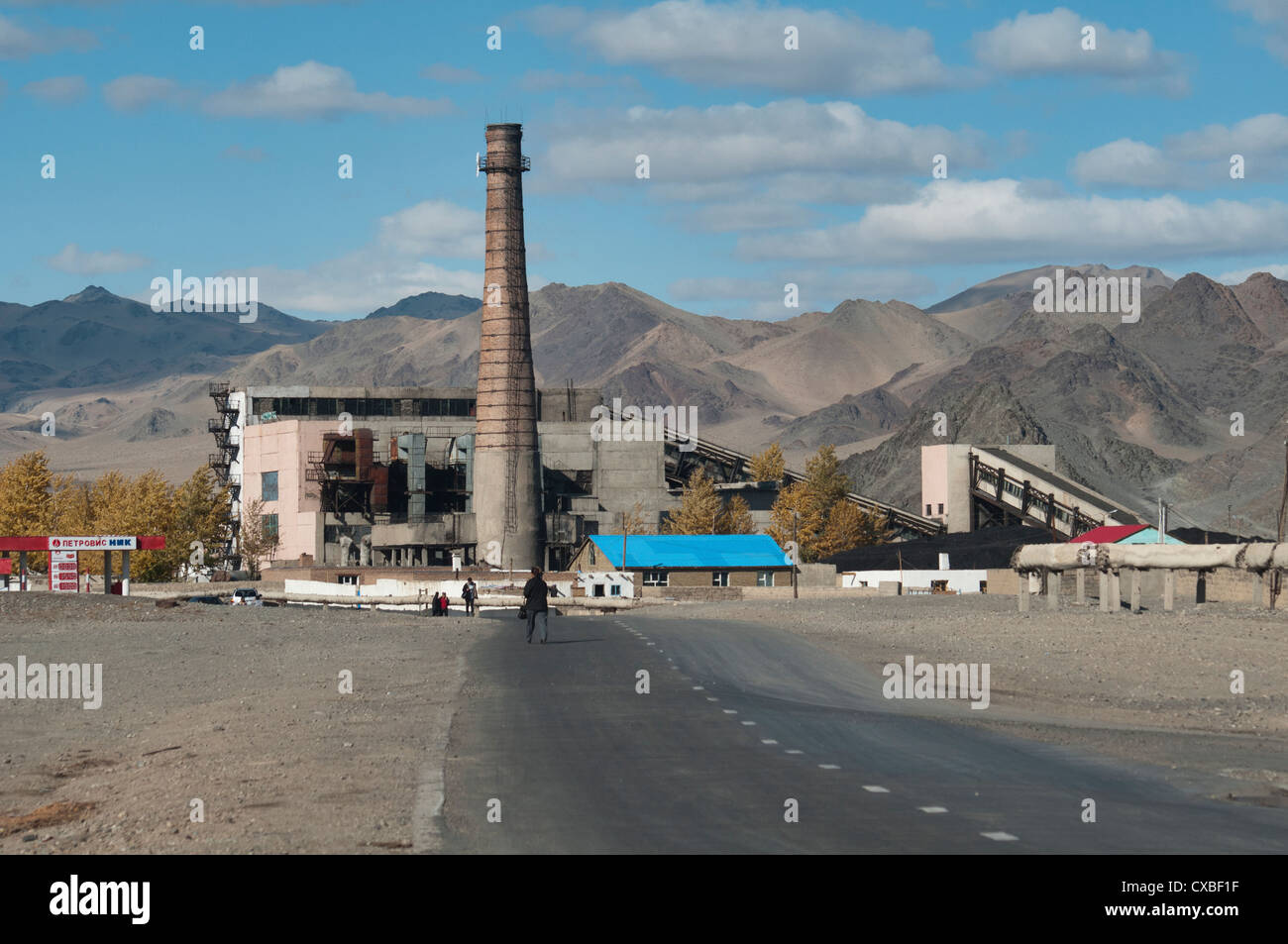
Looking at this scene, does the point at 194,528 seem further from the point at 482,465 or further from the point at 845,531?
the point at 845,531

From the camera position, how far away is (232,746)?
82.7 feet

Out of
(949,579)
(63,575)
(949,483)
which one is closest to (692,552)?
(949,579)

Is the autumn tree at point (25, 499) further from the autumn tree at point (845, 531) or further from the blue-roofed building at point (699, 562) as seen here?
the autumn tree at point (845, 531)

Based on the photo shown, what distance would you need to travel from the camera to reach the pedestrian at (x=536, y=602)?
152 ft

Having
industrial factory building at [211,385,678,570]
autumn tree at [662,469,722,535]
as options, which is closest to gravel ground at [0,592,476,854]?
industrial factory building at [211,385,678,570]

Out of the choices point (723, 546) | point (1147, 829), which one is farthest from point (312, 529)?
point (1147, 829)

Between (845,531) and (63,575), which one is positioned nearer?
(63,575)

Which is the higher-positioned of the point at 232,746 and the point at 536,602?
the point at 536,602

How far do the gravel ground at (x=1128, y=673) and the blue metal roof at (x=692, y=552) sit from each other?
43.2 metres

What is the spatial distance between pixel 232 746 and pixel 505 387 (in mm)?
106554

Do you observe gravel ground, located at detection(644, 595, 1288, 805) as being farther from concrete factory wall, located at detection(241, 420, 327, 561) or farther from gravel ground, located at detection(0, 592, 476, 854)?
concrete factory wall, located at detection(241, 420, 327, 561)
